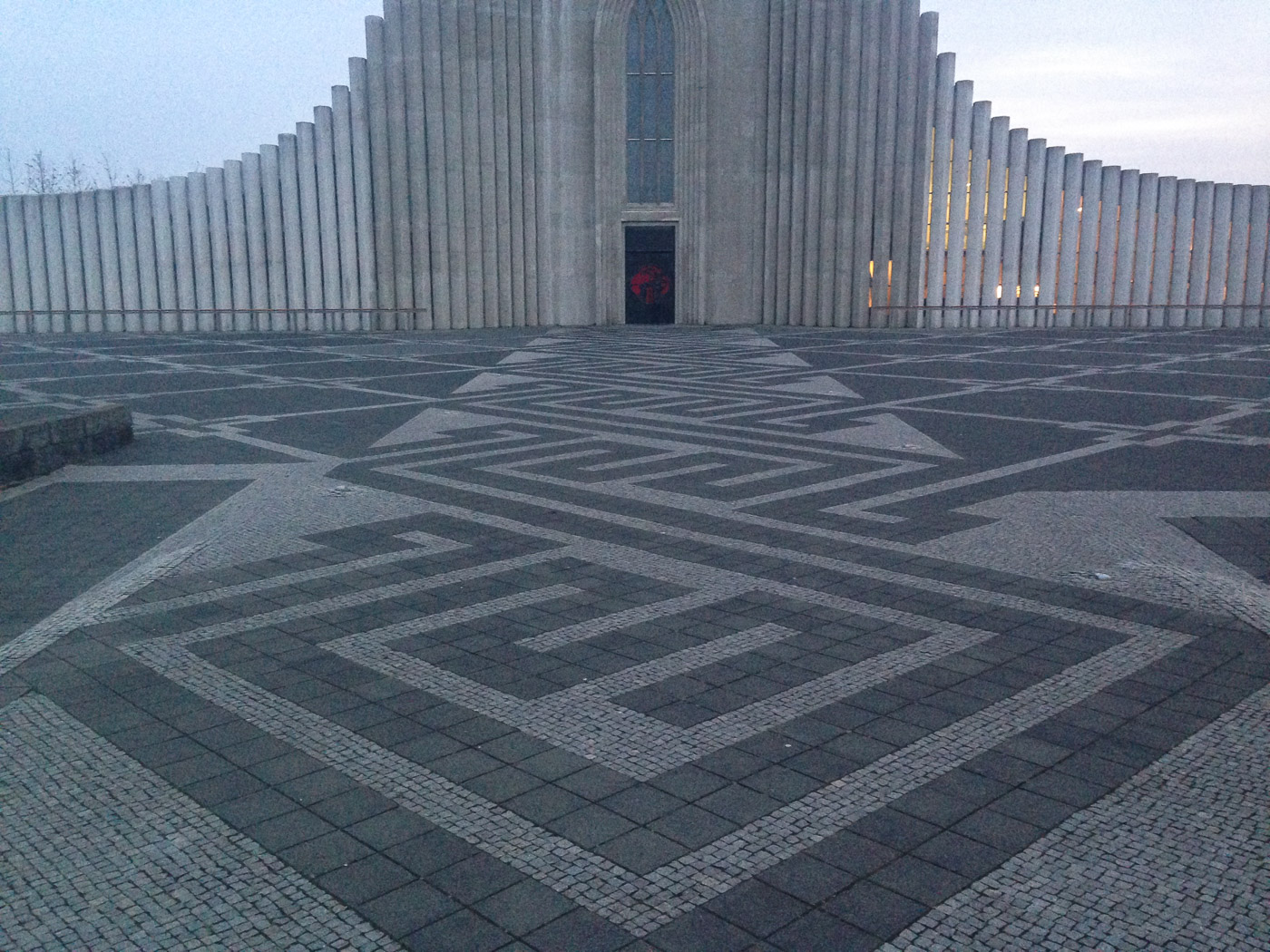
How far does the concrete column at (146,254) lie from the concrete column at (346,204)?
5.55 m

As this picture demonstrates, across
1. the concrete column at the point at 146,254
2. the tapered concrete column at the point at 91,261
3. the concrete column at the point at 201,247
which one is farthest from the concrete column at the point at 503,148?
the tapered concrete column at the point at 91,261

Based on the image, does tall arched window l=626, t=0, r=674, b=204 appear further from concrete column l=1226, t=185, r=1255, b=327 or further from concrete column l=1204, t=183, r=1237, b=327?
concrete column l=1226, t=185, r=1255, b=327

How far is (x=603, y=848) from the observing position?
404 cm

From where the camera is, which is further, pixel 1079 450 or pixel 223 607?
pixel 1079 450

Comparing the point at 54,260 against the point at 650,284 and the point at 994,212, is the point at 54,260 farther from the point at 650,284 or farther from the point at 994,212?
the point at 994,212

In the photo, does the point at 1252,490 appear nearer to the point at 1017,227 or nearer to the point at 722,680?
the point at 722,680

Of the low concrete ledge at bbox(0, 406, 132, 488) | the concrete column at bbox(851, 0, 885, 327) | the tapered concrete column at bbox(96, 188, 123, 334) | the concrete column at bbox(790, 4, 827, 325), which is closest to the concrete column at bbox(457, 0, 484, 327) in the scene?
the concrete column at bbox(790, 4, 827, 325)

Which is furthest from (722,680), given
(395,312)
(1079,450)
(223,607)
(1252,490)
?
(395,312)

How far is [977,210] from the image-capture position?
34250mm

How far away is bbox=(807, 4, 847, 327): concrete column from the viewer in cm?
3325

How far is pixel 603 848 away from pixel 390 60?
3190 cm

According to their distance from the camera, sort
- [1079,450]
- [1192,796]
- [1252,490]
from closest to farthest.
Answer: [1192,796], [1252,490], [1079,450]

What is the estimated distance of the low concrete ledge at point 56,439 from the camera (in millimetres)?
10516

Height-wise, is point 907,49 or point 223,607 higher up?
point 907,49
